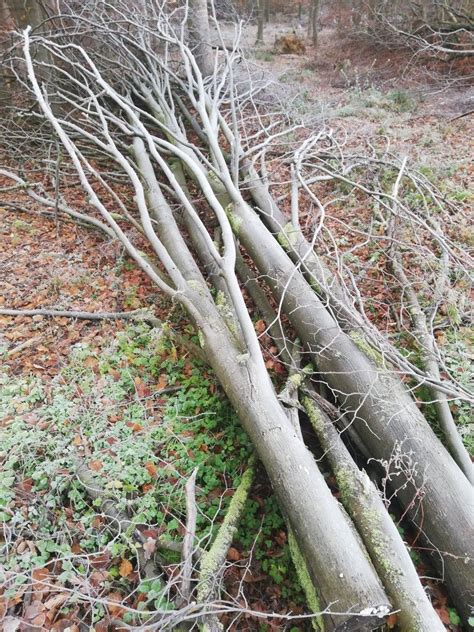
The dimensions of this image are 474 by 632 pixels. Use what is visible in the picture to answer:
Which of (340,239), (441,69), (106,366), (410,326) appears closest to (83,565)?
(106,366)

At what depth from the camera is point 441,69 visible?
31.0 feet

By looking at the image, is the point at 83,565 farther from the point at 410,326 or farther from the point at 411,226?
the point at 411,226

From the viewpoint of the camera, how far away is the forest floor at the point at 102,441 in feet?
8.36

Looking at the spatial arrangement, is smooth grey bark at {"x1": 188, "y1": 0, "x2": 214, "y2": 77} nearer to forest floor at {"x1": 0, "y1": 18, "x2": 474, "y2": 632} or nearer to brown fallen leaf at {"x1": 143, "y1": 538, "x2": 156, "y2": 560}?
forest floor at {"x1": 0, "y1": 18, "x2": 474, "y2": 632}

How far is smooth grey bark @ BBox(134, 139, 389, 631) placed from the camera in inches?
87.3

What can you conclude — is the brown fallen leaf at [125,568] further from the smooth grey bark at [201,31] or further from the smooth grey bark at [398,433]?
the smooth grey bark at [201,31]

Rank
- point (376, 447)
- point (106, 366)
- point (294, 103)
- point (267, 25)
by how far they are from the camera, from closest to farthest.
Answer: point (376, 447)
point (106, 366)
point (294, 103)
point (267, 25)

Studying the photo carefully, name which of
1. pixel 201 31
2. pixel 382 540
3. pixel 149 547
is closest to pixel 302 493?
pixel 382 540

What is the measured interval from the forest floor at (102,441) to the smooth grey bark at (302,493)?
0.48m

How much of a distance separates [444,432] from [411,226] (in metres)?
2.71

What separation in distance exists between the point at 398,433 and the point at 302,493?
847 mm

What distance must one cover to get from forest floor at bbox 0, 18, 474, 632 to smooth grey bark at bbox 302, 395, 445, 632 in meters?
0.47

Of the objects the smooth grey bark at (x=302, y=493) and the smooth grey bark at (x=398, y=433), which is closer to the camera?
the smooth grey bark at (x=302, y=493)

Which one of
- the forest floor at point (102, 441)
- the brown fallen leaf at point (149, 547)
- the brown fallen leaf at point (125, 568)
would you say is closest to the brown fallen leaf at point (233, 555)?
the forest floor at point (102, 441)
